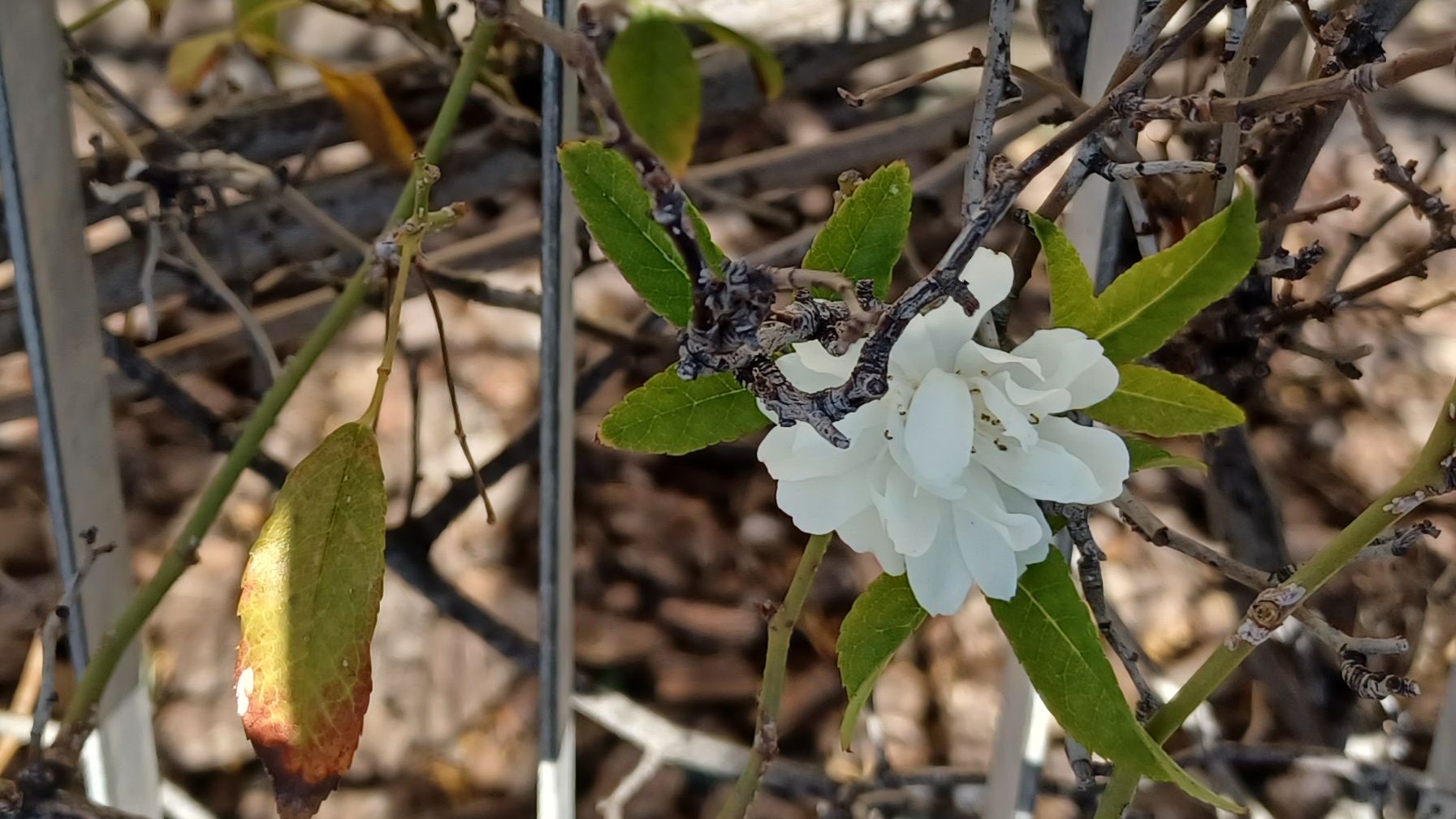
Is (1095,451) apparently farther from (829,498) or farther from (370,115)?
(370,115)

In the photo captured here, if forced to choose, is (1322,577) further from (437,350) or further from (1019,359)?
Result: (437,350)

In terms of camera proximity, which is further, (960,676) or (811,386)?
(960,676)

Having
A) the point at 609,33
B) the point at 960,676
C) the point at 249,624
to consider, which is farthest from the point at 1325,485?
the point at 249,624

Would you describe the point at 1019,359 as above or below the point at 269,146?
above

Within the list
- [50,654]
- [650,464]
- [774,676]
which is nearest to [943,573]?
[774,676]

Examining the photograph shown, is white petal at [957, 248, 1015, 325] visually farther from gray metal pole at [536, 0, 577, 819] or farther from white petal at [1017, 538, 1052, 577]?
gray metal pole at [536, 0, 577, 819]

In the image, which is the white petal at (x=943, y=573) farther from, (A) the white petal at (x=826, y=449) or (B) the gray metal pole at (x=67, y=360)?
(B) the gray metal pole at (x=67, y=360)

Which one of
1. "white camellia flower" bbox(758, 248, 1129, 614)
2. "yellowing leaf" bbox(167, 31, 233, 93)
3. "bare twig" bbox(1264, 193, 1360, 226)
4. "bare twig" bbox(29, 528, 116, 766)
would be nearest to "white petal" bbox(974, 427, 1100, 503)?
"white camellia flower" bbox(758, 248, 1129, 614)
